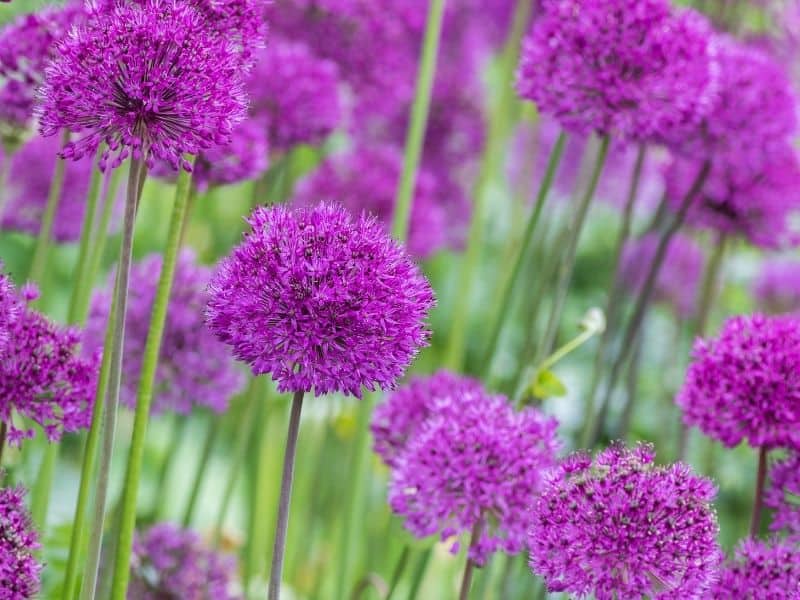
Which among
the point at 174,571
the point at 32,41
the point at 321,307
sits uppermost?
the point at 32,41

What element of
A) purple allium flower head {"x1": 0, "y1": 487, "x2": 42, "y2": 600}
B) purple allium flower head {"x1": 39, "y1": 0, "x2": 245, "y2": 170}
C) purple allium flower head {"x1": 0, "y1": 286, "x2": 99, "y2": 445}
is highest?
purple allium flower head {"x1": 39, "y1": 0, "x2": 245, "y2": 170}

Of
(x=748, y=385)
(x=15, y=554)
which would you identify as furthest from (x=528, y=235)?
(x=15, y=554)

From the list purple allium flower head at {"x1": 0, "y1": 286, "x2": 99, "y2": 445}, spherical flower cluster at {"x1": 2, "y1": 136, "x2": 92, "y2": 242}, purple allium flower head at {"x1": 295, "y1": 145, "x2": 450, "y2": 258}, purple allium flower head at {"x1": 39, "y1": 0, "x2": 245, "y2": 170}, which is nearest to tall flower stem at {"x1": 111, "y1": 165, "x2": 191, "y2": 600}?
purple allium flower head at {"x1": 0, "y1": 286, "x2": 99, "y2": 445}

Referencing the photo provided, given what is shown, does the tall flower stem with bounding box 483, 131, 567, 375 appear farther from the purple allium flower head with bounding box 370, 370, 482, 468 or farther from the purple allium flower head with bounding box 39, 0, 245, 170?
the purple allium flower head with bounding box 39, 0, 245, 170

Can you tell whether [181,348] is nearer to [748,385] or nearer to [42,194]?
[42,194]

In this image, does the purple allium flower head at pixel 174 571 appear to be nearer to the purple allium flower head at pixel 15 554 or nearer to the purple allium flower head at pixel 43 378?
the purple allium flower head at pixel 43 378

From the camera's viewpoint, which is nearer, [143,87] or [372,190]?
[143,87]
